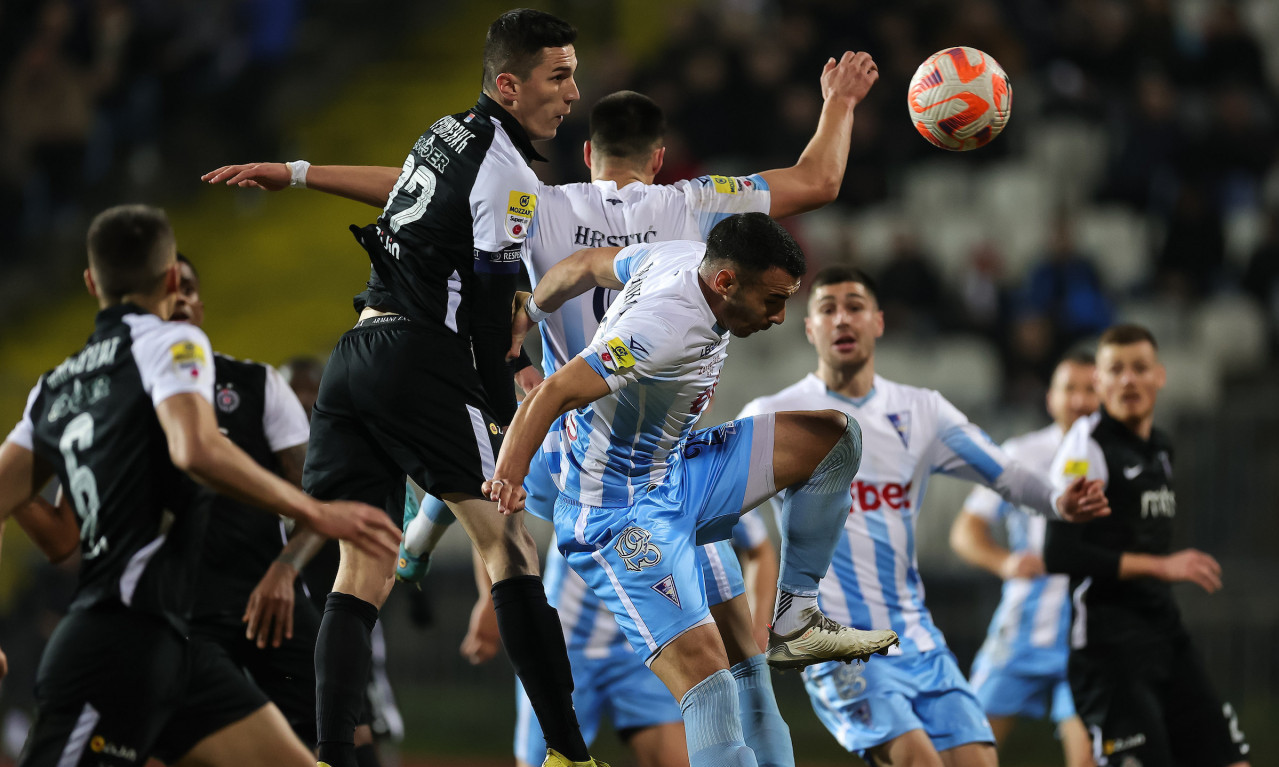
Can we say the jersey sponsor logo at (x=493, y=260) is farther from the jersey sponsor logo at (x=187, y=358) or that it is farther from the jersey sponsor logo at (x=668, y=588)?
the jersey sponsor logo at (x=668, y=588)

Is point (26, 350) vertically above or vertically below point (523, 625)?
above

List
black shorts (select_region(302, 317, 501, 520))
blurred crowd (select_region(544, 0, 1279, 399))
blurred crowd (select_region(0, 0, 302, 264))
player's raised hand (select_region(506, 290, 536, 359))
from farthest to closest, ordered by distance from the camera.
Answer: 1. blurred crowd (select_region(0, 0, 302, 264))
2. blurred crowd (select_region(544, 0, 1279, 399))
3. player's raised hand (select_region(506, 290, 536, 359))
4. black shorts (select_region(302, 317, 501, 520))

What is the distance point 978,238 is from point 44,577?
29.9 ft

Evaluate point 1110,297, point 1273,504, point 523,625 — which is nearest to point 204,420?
point 523,625

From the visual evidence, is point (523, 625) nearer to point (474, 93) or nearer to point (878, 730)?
point (878, 730)

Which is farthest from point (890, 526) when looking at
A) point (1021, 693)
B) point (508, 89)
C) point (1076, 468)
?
point (508, 89)

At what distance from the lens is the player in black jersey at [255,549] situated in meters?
6.12

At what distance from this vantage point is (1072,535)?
7.12 metres

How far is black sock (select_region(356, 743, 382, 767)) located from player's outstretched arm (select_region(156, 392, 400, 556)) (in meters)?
2.49

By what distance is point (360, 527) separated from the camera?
4.38m

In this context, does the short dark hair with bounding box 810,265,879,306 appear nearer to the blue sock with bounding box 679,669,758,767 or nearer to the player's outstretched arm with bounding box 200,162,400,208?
the player's outstretched arm with bounding box 200,162,400,208

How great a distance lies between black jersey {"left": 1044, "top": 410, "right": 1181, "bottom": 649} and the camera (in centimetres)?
712

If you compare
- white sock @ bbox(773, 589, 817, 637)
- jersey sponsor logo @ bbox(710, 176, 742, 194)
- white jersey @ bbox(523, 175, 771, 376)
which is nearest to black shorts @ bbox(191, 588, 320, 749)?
white jersey @ bbox(523, 175, 771, 376)

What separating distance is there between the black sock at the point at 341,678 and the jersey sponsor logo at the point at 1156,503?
396 centimetres
